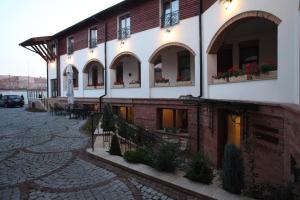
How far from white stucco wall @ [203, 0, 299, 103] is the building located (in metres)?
0.03

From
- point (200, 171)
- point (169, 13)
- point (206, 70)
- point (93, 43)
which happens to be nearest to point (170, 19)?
point (169, 13)

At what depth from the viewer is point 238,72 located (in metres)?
8.23

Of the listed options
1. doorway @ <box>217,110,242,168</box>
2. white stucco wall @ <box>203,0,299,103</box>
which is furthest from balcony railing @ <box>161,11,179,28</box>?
doorway @ <box>217,110,242,168</box>

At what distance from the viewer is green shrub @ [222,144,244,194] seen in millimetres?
5000

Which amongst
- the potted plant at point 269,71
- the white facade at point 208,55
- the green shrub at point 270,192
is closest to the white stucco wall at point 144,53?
the white facade at point 208,55

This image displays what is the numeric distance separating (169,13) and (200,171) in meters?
10.1

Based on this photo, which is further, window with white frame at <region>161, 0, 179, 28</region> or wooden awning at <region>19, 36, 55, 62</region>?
wooden awning at <region>19, 36, 55, 62</region>

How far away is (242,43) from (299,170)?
352 inches

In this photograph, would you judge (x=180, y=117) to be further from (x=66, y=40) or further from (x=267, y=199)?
(x=66, y=40)

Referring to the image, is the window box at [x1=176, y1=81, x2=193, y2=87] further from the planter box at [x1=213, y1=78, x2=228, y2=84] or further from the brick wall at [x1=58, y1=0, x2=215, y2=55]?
the brick wall at [x1=58, y1=0, x2=215, y2=55]

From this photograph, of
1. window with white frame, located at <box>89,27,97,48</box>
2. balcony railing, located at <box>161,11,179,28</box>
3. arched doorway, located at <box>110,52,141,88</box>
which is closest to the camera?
balcony railing, located at <box>161,11,179,28</box>

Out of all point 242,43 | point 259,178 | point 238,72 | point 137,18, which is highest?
point 137,18

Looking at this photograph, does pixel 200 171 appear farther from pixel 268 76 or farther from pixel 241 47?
pixel 241 47

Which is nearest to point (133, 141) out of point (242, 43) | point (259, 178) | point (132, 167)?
point (132, 167)
